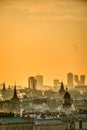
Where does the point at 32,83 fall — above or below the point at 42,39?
below

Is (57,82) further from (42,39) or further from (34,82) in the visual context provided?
(42,39)

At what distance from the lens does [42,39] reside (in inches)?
176

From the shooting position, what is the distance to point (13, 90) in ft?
14.0

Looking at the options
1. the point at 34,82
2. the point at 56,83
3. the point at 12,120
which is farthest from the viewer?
the point at 56,83

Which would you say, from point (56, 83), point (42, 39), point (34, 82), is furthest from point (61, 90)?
point (42, 39)

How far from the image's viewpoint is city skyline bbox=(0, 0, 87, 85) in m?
4.33

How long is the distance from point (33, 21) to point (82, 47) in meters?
0.61

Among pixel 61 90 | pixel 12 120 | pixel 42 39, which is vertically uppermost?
pixel 42 39

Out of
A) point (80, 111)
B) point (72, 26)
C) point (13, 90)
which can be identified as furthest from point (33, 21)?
point (80, 111)

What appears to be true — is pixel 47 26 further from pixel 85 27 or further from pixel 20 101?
pixel 20 101

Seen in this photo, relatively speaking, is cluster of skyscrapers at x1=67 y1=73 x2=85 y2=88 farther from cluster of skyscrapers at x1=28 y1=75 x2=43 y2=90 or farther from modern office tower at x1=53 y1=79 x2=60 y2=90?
cluster of skyscrapers at x1=28 y1=75 x2=43 y2=90

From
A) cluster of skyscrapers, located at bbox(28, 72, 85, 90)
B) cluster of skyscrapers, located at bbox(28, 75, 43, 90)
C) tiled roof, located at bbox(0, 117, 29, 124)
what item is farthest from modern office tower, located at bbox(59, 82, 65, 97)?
tiled roof, located at bbox(0, 117, 29, 124)

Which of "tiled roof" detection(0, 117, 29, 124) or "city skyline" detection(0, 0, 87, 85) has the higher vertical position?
"city skyline" detection(0, 0, 87, 85)

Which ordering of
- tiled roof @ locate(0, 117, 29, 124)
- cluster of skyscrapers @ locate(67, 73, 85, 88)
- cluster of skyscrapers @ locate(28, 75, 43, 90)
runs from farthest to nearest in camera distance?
cluster of skyscrapers @ locate(67, 73, 85, 88) → cluster of skyscrapers @ locate(28, 75, 43, 90) → tiled roof @ locate(0, 117, 29, 124)
